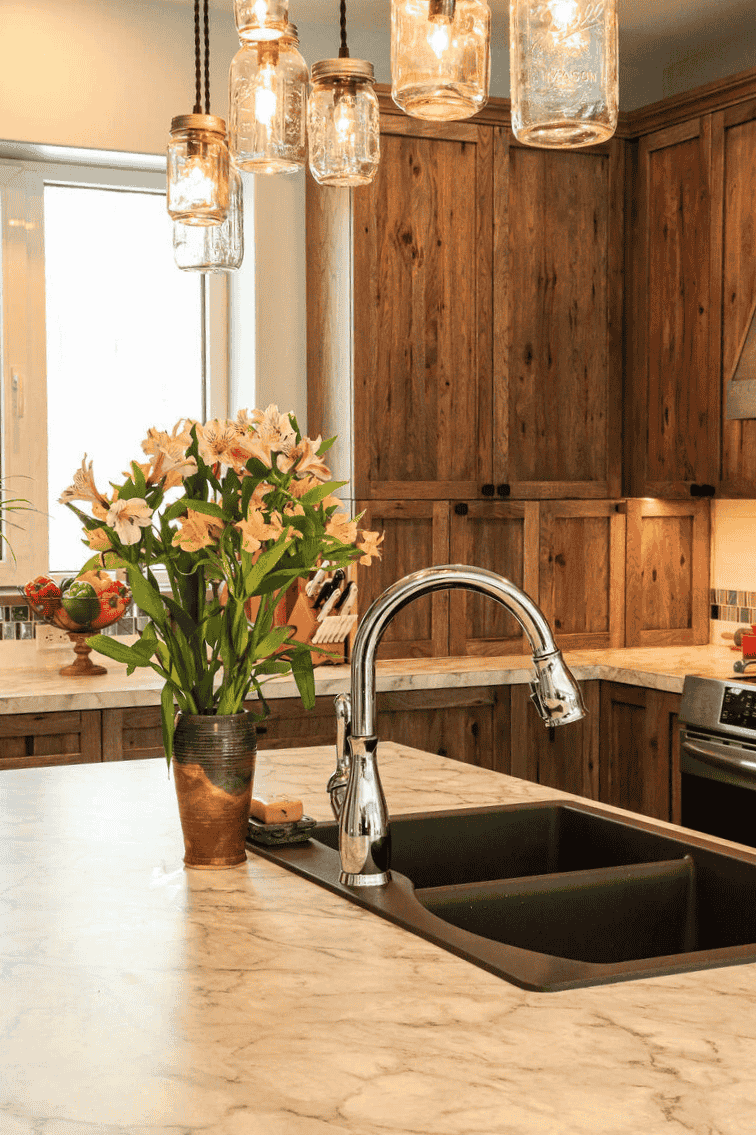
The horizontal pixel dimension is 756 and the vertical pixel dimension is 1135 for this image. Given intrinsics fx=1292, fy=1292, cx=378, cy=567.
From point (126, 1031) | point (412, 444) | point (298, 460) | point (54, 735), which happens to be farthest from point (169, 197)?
point (412, 444)

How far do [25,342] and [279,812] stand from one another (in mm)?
2678

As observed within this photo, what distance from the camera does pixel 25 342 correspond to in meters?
4.11

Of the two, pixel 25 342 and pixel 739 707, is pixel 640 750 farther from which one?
pixel 25 342

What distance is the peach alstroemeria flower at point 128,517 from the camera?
1.58 metres

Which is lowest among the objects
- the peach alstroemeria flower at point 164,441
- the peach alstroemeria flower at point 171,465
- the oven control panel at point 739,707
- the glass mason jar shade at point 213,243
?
the oven control panel at point 739,707

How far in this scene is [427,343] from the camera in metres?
4.09

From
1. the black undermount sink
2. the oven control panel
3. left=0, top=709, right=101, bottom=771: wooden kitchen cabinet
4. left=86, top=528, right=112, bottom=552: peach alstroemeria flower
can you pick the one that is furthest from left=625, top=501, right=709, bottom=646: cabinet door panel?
left=86, top=528, right=112, bottom=552: peach alstroemeria flower

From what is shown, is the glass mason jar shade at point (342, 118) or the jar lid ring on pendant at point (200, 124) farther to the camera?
the jar lid ring on pendant at point (200, 124)

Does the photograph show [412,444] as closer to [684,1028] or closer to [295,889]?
[295,889]

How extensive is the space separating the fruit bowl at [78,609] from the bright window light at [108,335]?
0.46 m

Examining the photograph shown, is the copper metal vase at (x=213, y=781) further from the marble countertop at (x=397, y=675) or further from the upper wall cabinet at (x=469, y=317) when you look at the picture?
the upper wall cabinet at (x=469, y=317)

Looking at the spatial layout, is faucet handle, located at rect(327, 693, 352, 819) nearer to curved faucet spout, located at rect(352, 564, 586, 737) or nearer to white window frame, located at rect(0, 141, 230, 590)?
curved faucet spout, located at rect(352, 564, 586, 737)

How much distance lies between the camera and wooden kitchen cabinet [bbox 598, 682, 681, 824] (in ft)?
12.5

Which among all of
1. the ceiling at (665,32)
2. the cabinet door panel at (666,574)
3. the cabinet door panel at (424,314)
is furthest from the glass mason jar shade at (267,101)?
the cabinet door panel at (666,574)
